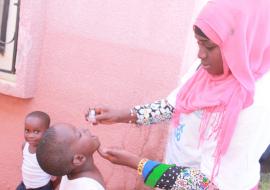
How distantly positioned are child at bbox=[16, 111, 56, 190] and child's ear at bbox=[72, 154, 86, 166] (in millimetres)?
949

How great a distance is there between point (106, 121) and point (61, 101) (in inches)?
34.7

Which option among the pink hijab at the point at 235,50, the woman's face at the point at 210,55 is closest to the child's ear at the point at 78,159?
the pink hijab at the point at 235,50

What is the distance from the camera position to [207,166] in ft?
6.61

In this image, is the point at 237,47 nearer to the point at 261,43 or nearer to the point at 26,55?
the point at 261,43

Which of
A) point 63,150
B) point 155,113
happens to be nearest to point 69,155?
point 63,150

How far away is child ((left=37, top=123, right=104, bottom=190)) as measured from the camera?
2072 millimetres

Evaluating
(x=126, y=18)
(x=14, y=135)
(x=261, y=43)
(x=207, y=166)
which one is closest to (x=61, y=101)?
(x=14, y=135)

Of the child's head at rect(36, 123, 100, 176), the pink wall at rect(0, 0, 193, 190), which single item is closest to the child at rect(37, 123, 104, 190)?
the child's head at rect(36, 123, 100, 176)

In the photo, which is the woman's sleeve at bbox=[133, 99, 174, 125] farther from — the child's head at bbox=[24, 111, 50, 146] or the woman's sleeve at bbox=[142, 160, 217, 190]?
the child's head at bbox=[24, 111, 50, 146]

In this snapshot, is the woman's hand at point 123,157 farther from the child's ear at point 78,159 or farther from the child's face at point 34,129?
the child's face at point 34,129

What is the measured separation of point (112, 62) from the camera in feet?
9.81

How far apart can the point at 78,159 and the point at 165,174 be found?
0.43 meters

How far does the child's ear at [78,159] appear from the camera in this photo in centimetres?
211

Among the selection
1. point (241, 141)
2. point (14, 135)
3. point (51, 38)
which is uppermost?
point (51, 38)
